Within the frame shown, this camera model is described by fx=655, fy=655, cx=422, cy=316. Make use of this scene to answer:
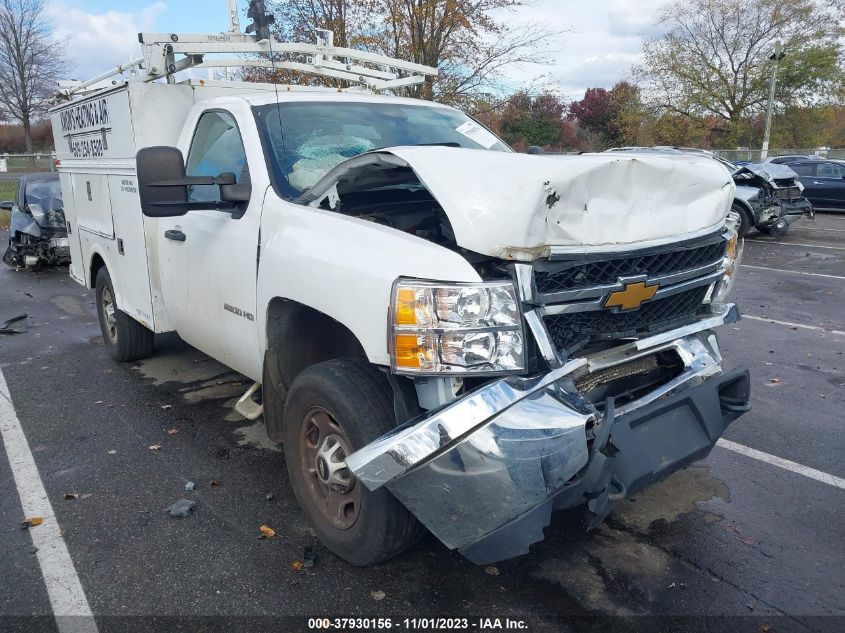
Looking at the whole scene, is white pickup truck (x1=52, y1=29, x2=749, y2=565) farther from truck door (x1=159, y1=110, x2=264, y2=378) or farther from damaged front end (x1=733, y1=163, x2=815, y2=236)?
damaged front end (x1=733, y1=163, x2=815, y2=236)

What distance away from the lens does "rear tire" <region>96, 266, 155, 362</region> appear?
5879 millimetres

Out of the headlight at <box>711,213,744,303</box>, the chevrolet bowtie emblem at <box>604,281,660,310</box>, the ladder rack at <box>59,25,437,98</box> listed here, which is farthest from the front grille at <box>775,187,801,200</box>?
the chevrolet bowtie emblem at <box>604,281,660,310</box>

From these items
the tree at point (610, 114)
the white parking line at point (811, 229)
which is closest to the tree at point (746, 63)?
the tree at point (610, 114)

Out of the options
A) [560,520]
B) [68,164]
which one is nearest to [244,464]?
[560,520]

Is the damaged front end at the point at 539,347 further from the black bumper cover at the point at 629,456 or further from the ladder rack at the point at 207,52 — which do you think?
the ladder rack at the point at 207,52

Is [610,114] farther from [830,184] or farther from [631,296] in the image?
[631,296]

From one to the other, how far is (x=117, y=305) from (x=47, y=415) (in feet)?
3.60

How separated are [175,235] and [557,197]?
275 centimetres

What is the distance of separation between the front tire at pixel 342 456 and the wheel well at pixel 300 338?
0.30m

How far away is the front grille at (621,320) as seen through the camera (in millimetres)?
2588

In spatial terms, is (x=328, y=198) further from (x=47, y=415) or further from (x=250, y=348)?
(x=47, y=415)

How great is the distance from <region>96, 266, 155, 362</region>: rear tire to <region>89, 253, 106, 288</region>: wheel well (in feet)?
0.21

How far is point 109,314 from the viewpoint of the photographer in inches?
246

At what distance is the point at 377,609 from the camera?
2.74 m
